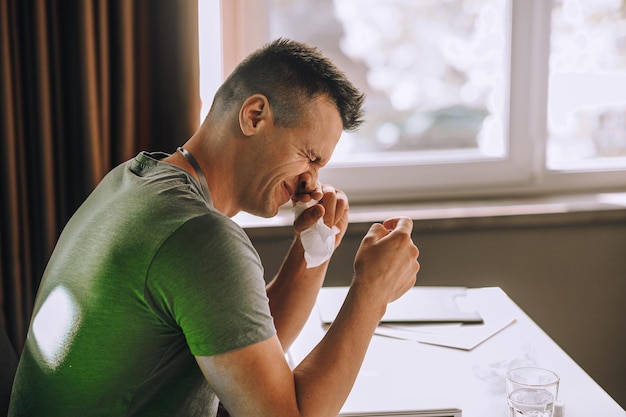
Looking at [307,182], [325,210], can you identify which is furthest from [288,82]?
[325,210]

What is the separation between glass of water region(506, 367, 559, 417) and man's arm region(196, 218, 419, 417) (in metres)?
0.23

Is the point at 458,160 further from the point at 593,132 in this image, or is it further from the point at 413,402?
the point at 413,402

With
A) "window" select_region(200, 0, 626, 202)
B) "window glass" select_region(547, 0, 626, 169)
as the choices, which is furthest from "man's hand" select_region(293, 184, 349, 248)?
"window glass" select_region(547, 0, 626, 169)

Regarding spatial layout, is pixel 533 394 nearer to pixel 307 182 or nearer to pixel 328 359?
pixel 328 359

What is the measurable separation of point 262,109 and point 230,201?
18 cm

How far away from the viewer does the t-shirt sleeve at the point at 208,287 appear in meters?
1.05

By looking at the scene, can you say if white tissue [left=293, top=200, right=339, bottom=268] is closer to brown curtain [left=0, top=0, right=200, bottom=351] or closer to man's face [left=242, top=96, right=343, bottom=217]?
man's face [left=242, top=96, right=343, bottom=217]

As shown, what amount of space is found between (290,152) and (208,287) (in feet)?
1.25

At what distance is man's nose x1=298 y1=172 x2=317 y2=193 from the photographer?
150cm

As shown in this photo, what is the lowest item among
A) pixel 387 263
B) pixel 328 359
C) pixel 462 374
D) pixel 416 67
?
pixel 462 374

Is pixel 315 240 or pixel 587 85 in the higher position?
pixel 587 85

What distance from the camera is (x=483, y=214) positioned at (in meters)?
2.34

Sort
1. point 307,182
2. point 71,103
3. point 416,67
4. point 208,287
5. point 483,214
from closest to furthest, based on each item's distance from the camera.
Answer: point 208,287 < point 307,182 < point 71,103 < point 483,214 < point 416,67

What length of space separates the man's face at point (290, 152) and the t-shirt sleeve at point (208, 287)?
29cm
